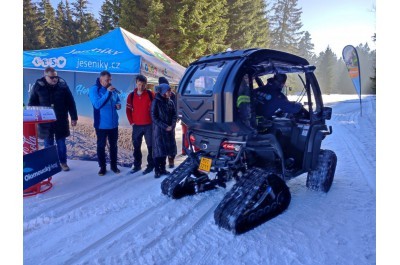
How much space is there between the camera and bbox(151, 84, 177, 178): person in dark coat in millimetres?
4598

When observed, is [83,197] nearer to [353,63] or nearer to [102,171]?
[102,171]

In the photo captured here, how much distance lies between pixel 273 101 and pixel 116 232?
2.71 m

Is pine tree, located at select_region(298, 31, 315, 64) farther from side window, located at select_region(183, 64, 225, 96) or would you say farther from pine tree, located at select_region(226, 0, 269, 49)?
side window, located at select_region(183, 64, 225, 96)

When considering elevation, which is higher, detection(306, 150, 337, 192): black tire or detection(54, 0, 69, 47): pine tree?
detection(54, 0, 69, 47): pine tree

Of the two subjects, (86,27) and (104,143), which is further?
(86,27)

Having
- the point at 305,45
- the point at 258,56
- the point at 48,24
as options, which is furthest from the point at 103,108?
the point at 305,45

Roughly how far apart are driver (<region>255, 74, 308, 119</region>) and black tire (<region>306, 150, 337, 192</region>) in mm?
987

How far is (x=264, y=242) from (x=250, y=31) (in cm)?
2166

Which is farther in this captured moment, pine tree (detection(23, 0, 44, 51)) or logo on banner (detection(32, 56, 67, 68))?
pine tree (detection(23, 0, 44, 51))

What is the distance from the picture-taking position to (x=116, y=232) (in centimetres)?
290

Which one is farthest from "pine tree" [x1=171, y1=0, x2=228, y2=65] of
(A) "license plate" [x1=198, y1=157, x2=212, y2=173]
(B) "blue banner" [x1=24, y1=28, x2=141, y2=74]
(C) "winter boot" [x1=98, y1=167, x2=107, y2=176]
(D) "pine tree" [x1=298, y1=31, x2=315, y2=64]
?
(D) "pine tree" [x1=298, y1=31, x2=315, y2=64]

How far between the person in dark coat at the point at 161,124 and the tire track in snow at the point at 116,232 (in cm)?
120

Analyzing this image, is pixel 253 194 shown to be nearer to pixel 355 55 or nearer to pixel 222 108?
pixel 222 108

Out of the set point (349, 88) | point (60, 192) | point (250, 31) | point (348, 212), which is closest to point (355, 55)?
point (250, 31)
